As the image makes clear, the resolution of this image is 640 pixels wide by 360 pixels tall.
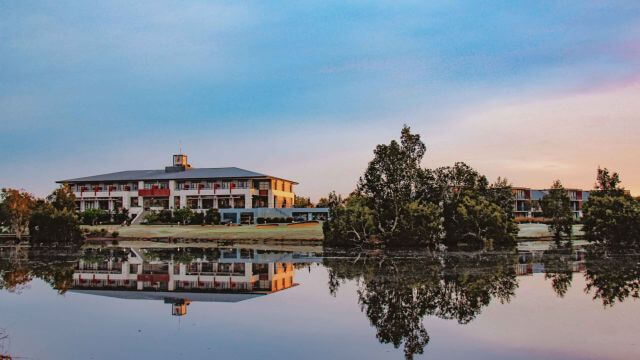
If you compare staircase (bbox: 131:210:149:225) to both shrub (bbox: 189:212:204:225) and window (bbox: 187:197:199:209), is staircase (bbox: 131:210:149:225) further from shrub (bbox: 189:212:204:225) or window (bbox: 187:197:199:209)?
shrub (bbox: 189:212:204:225)

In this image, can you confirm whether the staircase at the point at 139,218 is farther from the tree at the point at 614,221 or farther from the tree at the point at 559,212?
the tree at the point at 614,221

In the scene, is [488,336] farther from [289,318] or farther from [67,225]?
[67,225]

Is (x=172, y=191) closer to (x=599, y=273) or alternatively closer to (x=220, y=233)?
(x=220, y=233)

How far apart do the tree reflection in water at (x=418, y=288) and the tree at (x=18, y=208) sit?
159ft

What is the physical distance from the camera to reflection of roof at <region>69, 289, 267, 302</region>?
23.0 m

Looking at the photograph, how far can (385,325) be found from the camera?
17016mm

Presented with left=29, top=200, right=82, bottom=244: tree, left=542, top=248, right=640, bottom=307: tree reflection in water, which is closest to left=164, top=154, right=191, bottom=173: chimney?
left=29, top=200, right=82, bottom=244: tree

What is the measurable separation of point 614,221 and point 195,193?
64404mm

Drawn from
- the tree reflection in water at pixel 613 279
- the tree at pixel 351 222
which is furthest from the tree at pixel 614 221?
the tree at pixel 351 222

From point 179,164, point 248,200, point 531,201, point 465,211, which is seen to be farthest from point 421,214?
point 531,201

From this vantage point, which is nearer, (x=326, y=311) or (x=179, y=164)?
(x=326, y=311)

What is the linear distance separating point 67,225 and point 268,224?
98.6 feet

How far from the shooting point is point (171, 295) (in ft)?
78.4

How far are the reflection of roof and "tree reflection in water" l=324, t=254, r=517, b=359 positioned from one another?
13.0ft
